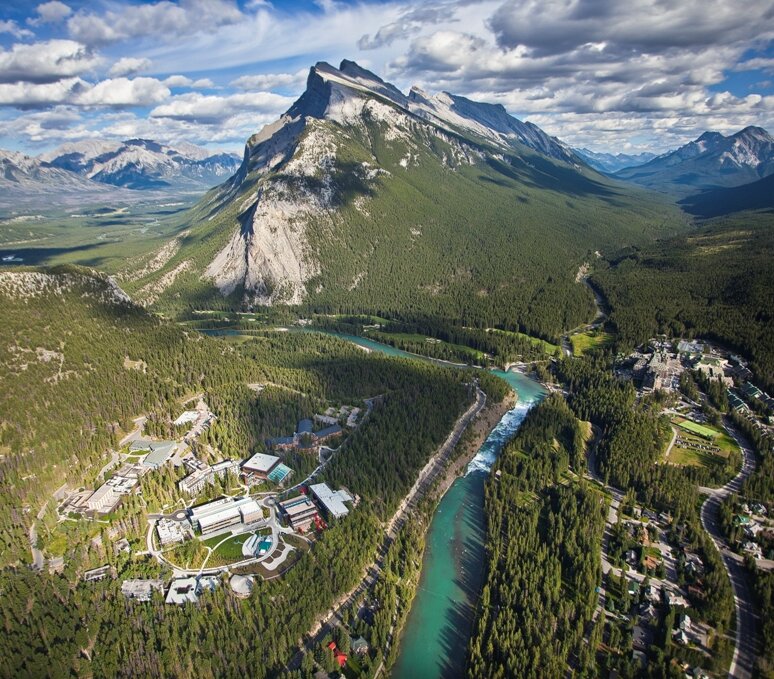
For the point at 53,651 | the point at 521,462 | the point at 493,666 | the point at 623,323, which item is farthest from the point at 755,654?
the point at 623,323

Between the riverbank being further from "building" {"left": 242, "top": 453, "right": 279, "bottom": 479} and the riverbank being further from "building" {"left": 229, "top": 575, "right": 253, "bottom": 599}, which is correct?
"building" {"left": 229, "top": 575, "right": 253, "bottom": 599}

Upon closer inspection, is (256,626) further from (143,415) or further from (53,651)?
(143,415)

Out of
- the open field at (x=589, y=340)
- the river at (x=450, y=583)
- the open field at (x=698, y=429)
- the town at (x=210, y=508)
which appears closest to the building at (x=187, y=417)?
the town at (x=210, y=508)

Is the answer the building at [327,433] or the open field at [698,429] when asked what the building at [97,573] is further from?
the open field at [698,429]

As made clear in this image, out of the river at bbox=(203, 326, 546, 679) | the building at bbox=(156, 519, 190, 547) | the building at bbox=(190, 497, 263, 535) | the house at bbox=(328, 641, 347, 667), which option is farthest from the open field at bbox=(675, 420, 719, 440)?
the building at bbox=(156, 519, 190, 547)

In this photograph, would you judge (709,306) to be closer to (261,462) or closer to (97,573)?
(261,462)

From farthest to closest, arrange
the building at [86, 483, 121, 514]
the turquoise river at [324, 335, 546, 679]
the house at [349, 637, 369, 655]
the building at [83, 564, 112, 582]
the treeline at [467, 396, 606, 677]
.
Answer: the building at [86, 483, 121, 514] → the building at [83, 564, 112, 582] → the turquoise river at [324, 335, 546, 679] → the house at [349, 637, 369, 655] → the treeline at [467, 396, 606, 677]
